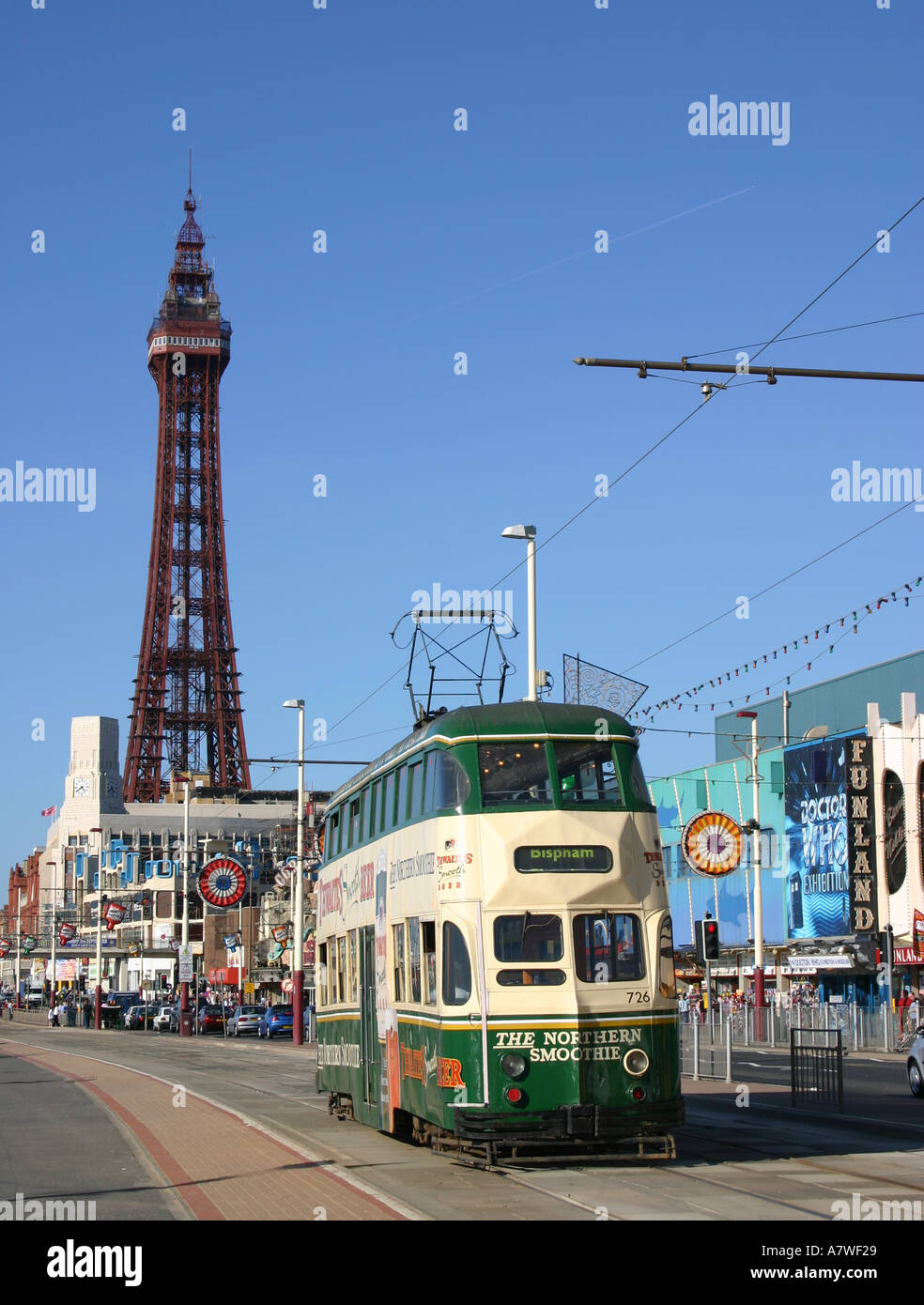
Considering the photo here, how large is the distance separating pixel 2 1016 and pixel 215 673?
4319cm

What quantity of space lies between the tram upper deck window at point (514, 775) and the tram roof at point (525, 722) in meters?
0.14

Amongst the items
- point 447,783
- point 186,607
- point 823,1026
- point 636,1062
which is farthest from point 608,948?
point 186,607

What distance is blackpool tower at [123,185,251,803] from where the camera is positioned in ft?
464

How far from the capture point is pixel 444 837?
1530 cm

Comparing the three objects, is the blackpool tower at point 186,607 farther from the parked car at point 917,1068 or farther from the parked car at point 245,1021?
the parked car at point 917,1068

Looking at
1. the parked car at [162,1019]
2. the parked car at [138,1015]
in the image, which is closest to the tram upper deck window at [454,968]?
the parked car at [162,1019]

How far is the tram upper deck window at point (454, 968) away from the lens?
14.9 meters

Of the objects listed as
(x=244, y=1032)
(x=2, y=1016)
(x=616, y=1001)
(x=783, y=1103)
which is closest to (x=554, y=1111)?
(x=616, y=1001)

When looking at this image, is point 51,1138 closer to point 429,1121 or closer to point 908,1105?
point 429,1121

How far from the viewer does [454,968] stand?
15.1 m

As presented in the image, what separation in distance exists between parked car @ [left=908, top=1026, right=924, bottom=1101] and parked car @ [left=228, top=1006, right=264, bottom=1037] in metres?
45.0

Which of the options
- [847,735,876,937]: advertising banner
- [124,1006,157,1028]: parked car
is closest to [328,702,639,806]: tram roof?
[847,735,876,937]: advertising banner

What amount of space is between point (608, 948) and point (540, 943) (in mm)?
641

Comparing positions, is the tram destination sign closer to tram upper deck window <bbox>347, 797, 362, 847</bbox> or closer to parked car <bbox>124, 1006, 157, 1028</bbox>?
tram upper deck window <bbox>347, 797, 362, 847</bbox>
